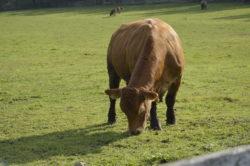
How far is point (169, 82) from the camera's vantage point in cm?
902

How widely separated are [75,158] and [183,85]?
646 cm

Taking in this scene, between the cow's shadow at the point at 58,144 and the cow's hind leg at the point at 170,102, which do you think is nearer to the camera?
the cow's shadow at the point at 58,144

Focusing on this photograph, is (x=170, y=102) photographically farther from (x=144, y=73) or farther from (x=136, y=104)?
(x=136, y=104)

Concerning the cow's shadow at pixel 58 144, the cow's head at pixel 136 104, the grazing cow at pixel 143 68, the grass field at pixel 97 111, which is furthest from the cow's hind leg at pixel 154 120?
the cow's head at pixel 136 104

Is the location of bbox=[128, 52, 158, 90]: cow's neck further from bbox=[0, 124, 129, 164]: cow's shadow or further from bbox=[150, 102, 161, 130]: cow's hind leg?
bbox=[0, 124, 129, 164]: cow's shadow

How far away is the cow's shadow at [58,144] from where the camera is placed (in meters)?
8.04

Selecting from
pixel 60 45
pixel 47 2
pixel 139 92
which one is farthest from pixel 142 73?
pixel 47 2

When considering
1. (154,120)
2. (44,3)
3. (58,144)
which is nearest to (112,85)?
(154,120)

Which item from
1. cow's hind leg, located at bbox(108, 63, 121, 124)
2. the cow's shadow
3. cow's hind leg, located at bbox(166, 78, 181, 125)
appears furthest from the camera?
cow's hind leg, located at bbox(108, 63, 121, 124)

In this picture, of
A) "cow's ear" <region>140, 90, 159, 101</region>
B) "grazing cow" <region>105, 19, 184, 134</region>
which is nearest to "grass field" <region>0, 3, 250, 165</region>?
"grazing cow" <region>105, 19, 184, 134</region>

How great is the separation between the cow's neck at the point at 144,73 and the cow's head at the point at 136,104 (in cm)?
23

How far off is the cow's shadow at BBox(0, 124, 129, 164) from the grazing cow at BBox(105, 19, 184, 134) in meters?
0.64

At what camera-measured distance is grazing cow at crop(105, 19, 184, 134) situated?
7977mm

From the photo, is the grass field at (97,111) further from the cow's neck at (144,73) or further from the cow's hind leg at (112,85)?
the cow's neck at (144,73)
